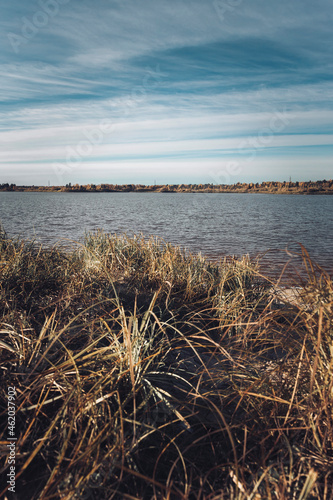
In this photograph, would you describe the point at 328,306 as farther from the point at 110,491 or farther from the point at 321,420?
the point at 110,491

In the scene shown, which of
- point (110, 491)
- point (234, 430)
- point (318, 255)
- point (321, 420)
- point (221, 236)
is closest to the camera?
point (110, 491)

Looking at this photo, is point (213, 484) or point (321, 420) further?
point (321, 420)

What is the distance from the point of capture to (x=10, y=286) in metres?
4.21

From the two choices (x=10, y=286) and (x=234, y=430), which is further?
(x=10, y=286)

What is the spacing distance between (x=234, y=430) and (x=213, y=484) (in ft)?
1.44

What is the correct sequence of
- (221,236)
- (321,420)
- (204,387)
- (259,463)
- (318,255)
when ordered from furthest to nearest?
(221,236)
(318,255)
(204,387)
(321,420)
(259,463)

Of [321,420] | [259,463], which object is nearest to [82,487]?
[259,463]

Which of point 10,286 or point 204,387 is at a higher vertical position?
point 10,286

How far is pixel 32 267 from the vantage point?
4.71m

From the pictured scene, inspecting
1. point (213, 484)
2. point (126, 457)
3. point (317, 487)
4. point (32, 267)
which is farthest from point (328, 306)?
point (32, 267)

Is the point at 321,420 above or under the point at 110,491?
above

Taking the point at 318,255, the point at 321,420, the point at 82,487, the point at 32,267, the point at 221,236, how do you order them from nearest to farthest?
1. the point at 82,487
2. the point at 321,420
3. the point at 32,267
4. the point at 318,255
5. the point at 221,236

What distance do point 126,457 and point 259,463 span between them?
0.75m

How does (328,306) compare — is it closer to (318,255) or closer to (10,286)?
(10,286)
